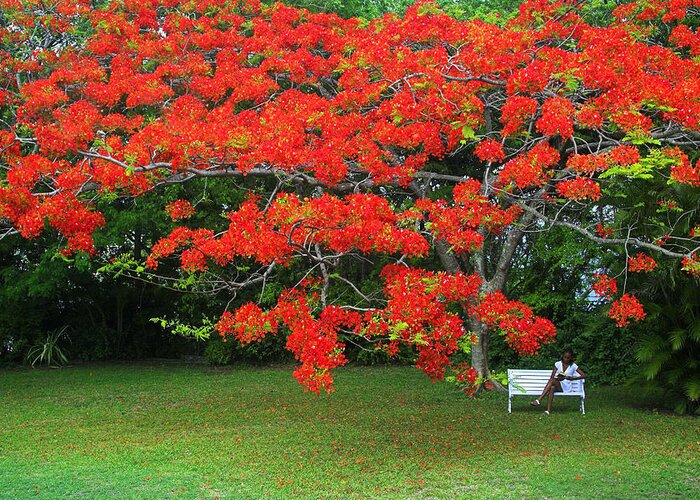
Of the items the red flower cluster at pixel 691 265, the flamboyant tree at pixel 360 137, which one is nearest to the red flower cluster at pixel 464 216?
the flamboyant tree at pixel 360 137

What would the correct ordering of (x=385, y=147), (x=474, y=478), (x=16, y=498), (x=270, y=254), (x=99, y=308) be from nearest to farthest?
→ 1. (x=16, y=498)
2. (x=474, y=478)
3. (x=270, y=254)
4. (x=385, y=147)
5. (x=99, y=308)

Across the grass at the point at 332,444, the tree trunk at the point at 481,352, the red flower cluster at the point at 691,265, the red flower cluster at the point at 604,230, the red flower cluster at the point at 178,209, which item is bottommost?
the grass at the point at 332,444

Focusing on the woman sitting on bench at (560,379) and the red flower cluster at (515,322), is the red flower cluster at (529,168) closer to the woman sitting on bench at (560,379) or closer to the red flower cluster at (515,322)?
the red flower cluster at (515,322)

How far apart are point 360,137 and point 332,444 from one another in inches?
145

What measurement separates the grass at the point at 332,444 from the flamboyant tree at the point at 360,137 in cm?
99

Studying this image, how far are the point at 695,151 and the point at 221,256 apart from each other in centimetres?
586

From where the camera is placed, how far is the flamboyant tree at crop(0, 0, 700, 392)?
7.49m

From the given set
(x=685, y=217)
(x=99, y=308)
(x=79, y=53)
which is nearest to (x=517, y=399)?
(x=685, y=217)

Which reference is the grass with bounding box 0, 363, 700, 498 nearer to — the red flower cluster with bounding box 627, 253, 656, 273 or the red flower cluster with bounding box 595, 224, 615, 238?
the red flower cluster with bounding box 627, 253, 656, 273

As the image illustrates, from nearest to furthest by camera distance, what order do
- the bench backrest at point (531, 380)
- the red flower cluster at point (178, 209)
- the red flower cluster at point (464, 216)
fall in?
1. the red flower cluster at point (464, 216)
2. the red flower cluster at point (178, 209)
3. the bench backrest at point (531, 380)

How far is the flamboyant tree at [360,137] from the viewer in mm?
7492

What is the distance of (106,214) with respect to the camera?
46.1ft

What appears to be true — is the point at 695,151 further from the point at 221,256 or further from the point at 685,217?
the point at 221,256

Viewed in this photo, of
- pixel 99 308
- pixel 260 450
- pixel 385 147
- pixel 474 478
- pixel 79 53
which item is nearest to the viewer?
pixel 474 478
